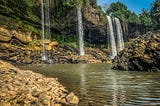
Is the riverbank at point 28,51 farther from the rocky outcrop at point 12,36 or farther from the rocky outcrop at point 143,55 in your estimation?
the rocky outcrop at point 143,55

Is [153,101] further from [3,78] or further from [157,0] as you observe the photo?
[157,0]

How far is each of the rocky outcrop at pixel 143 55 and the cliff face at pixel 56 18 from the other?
30.6 meters

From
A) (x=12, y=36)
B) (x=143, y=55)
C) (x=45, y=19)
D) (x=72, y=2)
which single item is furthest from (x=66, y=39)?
(x=143, y=55)

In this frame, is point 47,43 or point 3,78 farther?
point 47,43

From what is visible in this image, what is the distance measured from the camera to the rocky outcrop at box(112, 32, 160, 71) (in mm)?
30172

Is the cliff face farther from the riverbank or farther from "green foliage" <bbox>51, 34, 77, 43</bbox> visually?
the riverbank

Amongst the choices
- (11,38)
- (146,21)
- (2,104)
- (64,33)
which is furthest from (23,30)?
(146,21)

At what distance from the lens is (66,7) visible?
7344 cm

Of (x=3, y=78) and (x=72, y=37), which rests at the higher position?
(x=72, y=37)

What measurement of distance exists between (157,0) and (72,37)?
149ft

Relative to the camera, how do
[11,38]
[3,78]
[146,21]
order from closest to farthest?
[3,78], [11,38], [146,21]

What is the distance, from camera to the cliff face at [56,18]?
5978 centimetres

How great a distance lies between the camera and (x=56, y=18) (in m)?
71.5

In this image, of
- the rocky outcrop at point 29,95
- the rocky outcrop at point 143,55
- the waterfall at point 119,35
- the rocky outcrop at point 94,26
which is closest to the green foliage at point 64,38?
the rocky outcrop at point 94,26
